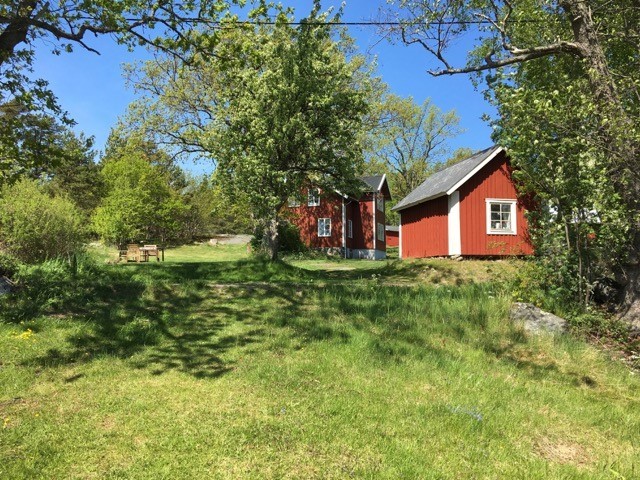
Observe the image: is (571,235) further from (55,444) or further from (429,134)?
(429,134)

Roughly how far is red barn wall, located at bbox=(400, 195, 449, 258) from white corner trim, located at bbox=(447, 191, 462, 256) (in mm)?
316

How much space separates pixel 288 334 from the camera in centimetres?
715

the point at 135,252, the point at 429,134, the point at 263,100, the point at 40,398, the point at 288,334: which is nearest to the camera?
the point at 40,398

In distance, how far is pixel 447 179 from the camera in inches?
864

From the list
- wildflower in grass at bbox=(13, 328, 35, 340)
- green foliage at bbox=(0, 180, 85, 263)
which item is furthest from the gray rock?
green foliage at bbox=(0, 180, 85, 263)

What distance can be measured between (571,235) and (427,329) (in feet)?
12.7

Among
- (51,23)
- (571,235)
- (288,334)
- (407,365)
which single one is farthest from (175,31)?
(571,235)

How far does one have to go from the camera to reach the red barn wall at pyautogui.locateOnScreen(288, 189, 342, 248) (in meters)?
32.8

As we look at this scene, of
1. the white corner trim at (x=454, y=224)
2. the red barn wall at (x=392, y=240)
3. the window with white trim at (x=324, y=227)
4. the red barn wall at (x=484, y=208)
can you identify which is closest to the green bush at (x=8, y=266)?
the white corner trim at (x=454, y=224)

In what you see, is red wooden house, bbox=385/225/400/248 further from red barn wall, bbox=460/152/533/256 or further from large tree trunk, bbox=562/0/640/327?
large tree trunk, bbox=562/0/640/327

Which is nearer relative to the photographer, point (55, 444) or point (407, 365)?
point (55, 444)

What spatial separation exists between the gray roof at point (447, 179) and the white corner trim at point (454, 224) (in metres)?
0.55

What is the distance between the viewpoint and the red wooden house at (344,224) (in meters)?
32.7

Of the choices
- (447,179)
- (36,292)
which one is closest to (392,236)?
(447,179)
